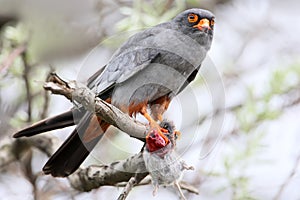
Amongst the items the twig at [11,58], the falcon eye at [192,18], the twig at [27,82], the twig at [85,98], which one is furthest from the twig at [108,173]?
the falcon eye at [192,18]

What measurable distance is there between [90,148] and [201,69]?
1.12 meters

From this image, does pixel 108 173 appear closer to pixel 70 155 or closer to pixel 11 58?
pixel 70 155

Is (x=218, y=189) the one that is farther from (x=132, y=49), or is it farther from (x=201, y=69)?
(x=132, y=49)

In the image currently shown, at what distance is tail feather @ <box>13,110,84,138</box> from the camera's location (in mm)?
4445

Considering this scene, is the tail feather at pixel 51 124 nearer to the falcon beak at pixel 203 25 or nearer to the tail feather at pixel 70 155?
the tail feather at pixel 70 155

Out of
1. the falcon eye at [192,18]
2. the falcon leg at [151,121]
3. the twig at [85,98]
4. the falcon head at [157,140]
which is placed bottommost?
the twig at [85,98]

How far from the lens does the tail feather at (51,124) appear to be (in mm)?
4445

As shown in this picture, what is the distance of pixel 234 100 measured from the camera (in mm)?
6719

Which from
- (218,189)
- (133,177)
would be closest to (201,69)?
(218,189)

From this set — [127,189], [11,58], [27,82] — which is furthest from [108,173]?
[11,58]

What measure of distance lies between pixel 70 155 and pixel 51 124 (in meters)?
0.45

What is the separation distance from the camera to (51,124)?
4543mm

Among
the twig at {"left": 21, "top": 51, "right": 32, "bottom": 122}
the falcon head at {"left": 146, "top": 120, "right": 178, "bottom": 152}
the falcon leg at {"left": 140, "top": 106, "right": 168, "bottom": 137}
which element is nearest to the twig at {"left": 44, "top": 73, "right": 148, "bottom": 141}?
the falcon head at {"left": 146, "top": 120, "right": 178, "bottom": 152}

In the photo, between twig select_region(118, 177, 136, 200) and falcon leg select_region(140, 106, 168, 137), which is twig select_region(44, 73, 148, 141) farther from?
falcon leg select_region(140, 106, 168, 137)
